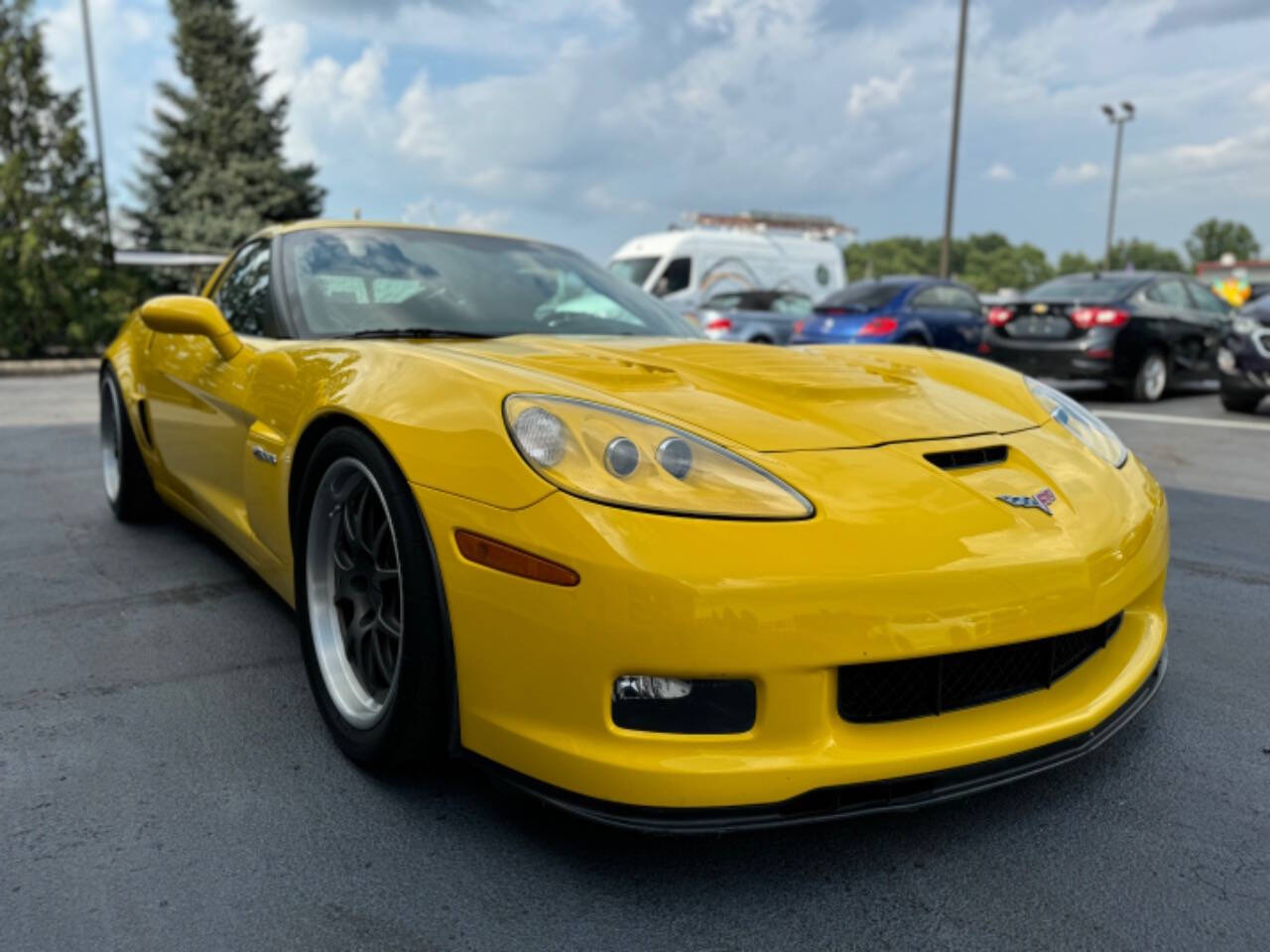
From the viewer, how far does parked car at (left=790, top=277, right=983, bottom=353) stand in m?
10.7

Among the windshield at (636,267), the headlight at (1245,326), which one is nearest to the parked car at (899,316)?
the headlight at (1245,326)

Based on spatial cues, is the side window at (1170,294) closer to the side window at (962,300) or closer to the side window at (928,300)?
the side window at (962,300)

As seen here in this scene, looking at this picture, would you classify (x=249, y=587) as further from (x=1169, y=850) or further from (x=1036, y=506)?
(x=1169, y=850)

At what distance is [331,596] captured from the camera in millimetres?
2299

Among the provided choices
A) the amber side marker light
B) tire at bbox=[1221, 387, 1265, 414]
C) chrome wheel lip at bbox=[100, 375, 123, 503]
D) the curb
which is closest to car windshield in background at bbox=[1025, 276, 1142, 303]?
tire at bbox=[1221, 387, 1265, 414]

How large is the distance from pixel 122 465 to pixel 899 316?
331 inches

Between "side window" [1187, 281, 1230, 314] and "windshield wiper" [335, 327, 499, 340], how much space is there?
10.2 m

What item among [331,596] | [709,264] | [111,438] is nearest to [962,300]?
[709,264]

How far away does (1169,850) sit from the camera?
5.87ft

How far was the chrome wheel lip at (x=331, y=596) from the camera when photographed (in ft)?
6.95

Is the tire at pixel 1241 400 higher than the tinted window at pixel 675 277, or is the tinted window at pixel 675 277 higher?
the tinted window at pixel 675 277

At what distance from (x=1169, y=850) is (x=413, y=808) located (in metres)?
1.39

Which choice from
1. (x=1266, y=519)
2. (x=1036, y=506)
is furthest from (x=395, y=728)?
(x=1266, y=519)

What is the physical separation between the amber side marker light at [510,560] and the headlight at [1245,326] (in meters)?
8.68
